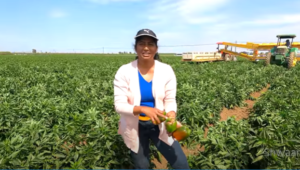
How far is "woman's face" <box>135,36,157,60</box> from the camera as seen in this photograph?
2.16m

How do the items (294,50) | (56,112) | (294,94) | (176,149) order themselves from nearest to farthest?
1. (176,149)
2. (56,112)
3. (294,94)
4. (294,50)

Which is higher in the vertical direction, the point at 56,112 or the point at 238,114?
the point at 56,112

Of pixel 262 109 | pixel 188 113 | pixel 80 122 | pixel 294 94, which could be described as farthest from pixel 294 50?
pixel 80 122

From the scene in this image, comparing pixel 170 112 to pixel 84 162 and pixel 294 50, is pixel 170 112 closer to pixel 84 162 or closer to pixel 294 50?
pixel 84 162

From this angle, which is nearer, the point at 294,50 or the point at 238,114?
the point at 238,114

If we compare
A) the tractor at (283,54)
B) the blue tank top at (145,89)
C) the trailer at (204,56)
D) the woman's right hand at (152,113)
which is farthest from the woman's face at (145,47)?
the trailer at (204,56)

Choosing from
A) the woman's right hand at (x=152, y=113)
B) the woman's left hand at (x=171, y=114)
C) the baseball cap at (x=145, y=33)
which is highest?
the baseball cap at (x=145, y=33)

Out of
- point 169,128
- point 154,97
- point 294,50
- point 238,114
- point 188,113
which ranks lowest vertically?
point 238,114

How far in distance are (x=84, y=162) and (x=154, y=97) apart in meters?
1.51

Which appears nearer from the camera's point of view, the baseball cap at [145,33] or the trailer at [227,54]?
the baseball cap at [145,33]

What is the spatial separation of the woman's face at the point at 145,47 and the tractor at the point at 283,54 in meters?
16.1

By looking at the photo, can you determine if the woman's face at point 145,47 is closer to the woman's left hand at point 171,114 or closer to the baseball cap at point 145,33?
the baseball cap at point 145,33

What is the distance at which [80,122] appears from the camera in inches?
150

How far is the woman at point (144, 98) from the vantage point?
216 cm
